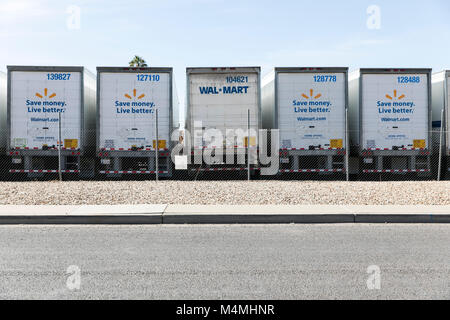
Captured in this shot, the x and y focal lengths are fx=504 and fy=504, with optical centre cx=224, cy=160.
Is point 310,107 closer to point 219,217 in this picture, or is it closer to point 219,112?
point 219,112

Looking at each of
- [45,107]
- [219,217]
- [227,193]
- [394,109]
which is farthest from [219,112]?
[219,217]

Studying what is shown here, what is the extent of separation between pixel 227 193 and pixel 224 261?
680 centimetres

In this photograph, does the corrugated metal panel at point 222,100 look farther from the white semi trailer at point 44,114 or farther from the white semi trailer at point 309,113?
the white semi trailer at point 44,114

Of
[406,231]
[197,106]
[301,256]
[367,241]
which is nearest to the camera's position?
[301,256]

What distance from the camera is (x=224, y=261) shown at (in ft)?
21.2

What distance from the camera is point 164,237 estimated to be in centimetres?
833

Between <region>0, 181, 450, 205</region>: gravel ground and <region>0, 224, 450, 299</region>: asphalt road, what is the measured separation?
105 inches

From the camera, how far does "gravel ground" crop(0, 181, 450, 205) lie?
12078 millimetres

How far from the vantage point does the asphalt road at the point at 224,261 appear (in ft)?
16.6

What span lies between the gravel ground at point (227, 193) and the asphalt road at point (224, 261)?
266 cm

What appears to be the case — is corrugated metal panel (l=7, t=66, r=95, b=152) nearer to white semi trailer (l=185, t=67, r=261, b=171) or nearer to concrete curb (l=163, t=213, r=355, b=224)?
white semi trailer (l=185, t=67, r=261, b=171)
